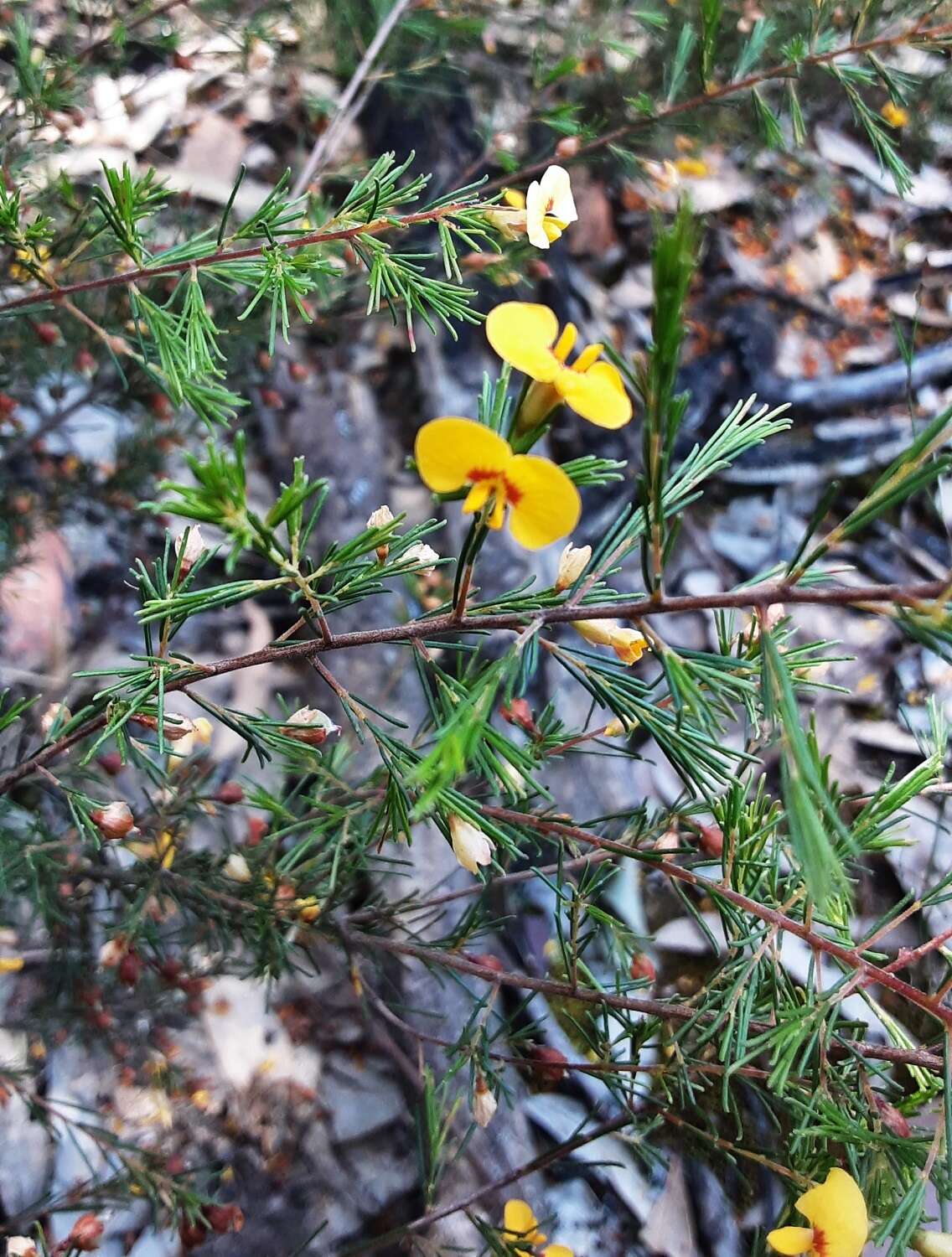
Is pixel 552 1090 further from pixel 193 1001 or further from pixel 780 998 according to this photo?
pixel 780 998

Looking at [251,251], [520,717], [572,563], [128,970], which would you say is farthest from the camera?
[128,970]

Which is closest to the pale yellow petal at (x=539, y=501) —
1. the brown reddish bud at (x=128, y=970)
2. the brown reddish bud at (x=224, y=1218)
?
the brown reddish bud at (x=128, y=970)

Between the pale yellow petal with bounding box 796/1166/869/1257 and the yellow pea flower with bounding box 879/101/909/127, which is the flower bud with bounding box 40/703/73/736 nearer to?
the pale yellow petal with bounding box 796/1166/869/1257

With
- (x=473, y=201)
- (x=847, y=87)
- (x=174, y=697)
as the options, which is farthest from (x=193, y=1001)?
(x=847, y=87)

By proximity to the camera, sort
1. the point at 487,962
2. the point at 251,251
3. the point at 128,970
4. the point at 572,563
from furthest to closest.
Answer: the point at 128,970, the point at 487,962, the point at 251,251, the point at 572,563

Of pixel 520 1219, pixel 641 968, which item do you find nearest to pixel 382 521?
pixel 641 968

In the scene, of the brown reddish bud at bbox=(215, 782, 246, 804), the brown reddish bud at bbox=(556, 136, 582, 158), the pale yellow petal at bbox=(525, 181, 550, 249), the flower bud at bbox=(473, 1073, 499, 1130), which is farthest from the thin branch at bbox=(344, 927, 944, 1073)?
the brown reddish bud at bbox=(556, 136, 582, 158)

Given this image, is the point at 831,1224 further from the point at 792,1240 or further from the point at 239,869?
the point at 239,869

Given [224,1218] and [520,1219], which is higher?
[520,1219]
